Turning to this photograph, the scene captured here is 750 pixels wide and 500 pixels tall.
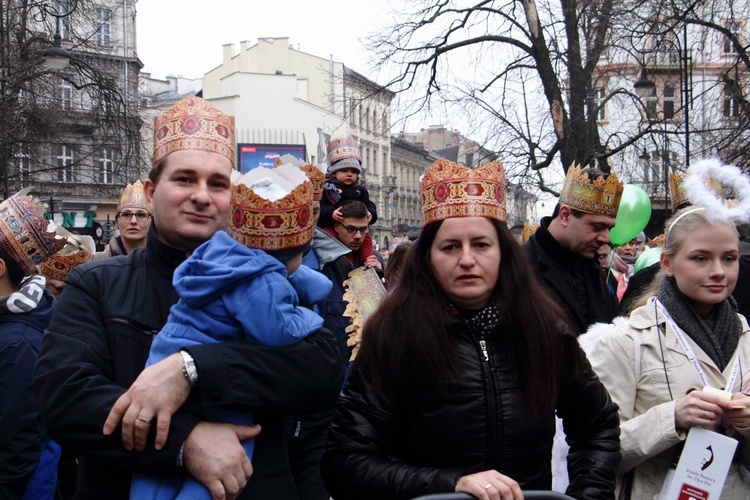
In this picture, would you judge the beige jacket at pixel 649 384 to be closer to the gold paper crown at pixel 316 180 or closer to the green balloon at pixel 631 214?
the gold paper crown at pixel 316 180

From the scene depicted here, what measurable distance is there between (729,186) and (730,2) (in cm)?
1040

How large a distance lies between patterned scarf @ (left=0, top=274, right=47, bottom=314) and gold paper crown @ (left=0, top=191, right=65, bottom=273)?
0.20 metres

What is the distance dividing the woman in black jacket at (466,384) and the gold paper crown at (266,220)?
0.50 meters

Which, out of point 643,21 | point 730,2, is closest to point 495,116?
point 643,21

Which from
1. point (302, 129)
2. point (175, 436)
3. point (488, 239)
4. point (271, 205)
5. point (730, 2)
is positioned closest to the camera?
point (175, 436)

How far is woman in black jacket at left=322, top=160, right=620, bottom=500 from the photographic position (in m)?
2.48

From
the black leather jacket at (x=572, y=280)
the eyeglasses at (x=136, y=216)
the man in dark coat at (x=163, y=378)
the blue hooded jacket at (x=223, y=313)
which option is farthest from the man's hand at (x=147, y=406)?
the eyeglasses at (x=136, y=216)

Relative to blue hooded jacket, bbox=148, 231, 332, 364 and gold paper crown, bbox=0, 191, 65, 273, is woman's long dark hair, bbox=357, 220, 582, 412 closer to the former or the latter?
blue hooded jacket, bbox=148, 231, 332, 364

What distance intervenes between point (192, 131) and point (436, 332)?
1101 millimetres

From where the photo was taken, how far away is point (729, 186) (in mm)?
3578

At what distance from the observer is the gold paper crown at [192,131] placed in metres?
2.59

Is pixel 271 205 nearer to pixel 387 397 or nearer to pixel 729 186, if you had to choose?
pixel 387 397

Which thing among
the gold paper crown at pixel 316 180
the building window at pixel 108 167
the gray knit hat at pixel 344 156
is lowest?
the gold paper crown at pixel 316 180

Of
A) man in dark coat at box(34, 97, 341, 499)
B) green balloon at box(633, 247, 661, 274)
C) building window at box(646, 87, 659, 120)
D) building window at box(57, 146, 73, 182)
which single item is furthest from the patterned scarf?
building window at box(57, 146, 73, 182)
